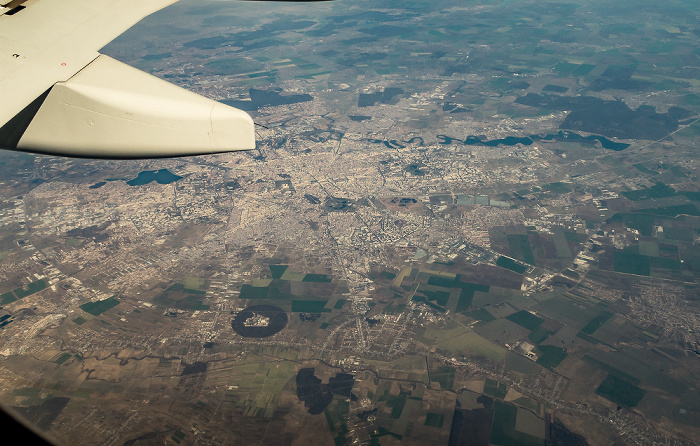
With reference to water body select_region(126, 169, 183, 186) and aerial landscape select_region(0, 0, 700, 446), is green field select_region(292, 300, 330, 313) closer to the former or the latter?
aerial landscape select_region(0, 0, 700, 446)

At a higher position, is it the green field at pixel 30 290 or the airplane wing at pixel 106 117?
the airplane wing at pixel 106 117

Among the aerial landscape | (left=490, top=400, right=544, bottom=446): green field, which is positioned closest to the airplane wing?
the aerial landscape

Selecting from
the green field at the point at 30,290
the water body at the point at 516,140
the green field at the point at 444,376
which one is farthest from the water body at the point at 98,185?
the green field at the point at 444,376

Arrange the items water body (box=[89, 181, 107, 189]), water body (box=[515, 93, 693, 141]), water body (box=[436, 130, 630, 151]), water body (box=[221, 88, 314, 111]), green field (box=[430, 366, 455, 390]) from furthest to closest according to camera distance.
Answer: water body (box=[221, 88, 314, 111])
water body (box=[515, 93, 693, 141])
water body (box=[436, 130, 630, 151])
water body (box=[89, 181, 107, 189])
green field (box=[430, 366, 455, 390])

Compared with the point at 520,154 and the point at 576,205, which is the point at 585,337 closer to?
the point at 576,205

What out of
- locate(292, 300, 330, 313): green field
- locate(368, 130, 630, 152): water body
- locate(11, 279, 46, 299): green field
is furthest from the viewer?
locate(368, 130, 630, 152): water body

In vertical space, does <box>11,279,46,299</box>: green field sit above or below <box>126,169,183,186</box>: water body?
below

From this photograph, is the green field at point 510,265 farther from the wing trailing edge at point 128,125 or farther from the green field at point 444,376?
the wing trailing edge at point 128,125
